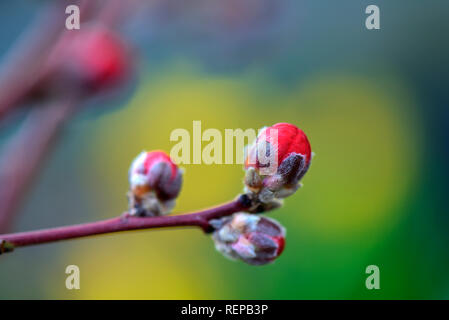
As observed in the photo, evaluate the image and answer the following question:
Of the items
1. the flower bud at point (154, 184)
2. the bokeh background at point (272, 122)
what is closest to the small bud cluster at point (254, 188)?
the flower bud at point (154, 184)

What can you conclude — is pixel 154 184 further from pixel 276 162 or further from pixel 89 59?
pixel 89 59

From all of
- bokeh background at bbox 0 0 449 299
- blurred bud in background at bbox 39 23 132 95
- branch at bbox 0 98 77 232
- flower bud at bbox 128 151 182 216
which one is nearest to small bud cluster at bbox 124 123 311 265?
flower bud at bbox 128 151 182 216

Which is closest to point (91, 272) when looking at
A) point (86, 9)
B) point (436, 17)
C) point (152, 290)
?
point (152, 290)

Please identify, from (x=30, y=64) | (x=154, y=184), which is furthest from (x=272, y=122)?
(x=154, y=184)

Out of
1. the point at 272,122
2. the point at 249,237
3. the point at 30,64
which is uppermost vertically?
the point at 272,122

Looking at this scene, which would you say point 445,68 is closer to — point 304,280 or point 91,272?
point 304,280

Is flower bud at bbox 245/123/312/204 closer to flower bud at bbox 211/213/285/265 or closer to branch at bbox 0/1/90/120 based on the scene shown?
flower bud at bbox 211/213/285/265

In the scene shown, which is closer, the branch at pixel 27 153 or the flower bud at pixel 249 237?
the flower bud at pixel 249 237

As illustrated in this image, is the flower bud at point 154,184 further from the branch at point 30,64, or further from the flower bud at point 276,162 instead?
the branch at point 30,64
